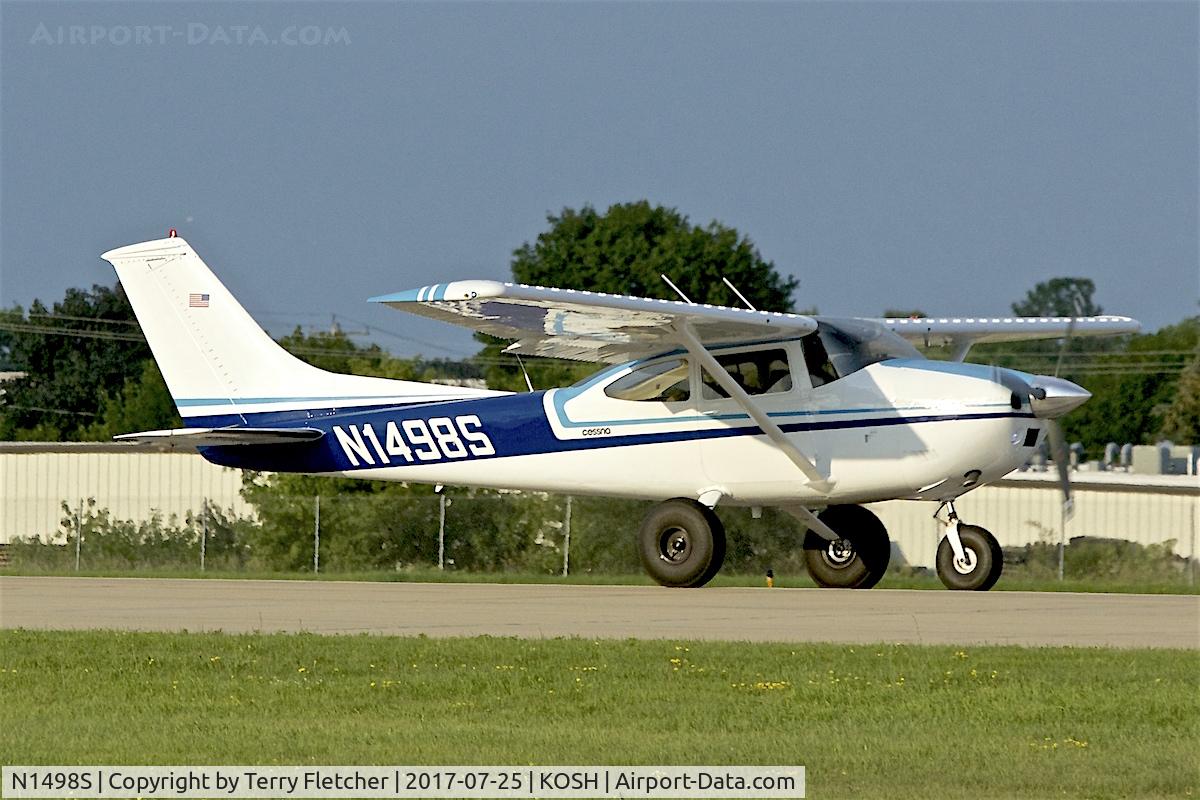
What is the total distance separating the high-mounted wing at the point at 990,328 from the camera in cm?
2009

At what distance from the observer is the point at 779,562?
28.9 meters

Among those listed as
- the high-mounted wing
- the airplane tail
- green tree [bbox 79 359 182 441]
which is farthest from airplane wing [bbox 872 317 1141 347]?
green tree [bbox 79 359 182 441]

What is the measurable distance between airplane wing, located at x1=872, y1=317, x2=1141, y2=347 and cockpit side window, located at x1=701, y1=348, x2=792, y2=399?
2.25m

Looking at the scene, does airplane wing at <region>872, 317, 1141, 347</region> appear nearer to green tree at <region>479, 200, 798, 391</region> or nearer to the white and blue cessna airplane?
the white and blue cessna airplane

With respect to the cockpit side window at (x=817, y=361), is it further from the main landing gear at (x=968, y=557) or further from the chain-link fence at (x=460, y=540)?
the chain-link fence at (x=460, y=540)

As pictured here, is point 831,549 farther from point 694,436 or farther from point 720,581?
→ point 720,581

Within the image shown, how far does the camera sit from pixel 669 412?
18.7 meters

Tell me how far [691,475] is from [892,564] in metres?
14.5

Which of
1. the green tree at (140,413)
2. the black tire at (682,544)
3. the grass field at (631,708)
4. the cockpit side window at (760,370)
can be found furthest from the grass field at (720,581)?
the green tree at (140,413)

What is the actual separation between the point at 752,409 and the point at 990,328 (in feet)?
12.6

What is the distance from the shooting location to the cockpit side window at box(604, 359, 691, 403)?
1861 cm

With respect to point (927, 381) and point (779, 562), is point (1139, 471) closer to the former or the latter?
point (779, 562)

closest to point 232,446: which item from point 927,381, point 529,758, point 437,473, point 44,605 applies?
point 437,473
